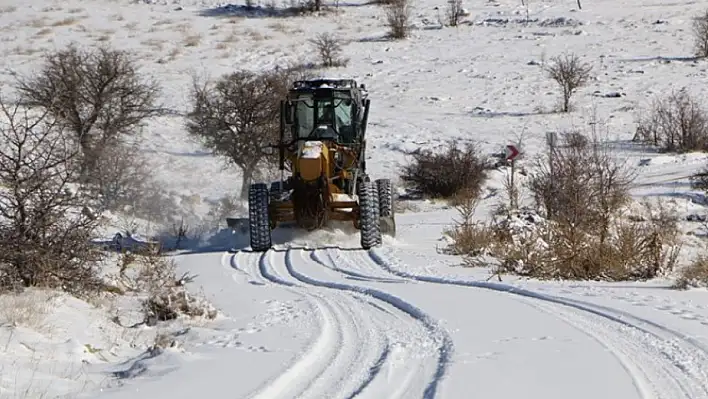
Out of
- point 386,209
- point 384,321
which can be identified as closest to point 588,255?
point 384,321

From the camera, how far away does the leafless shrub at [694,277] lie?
28.8 feet

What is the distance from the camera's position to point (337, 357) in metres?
6.50

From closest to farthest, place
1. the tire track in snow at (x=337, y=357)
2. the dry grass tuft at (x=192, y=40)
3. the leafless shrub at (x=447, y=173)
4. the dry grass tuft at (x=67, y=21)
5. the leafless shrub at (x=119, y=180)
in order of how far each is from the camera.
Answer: the tire track in snow at (x=337, y=357), the leafless shrub at (x=119, y=180), the leafless shrub at (x=447, y=173), the dry grass tuft at (x=192, y=40), the dry grass tuft at (x=67, y=21)

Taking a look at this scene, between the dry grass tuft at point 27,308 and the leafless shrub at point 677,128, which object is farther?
the leafless shrub at point 677,128

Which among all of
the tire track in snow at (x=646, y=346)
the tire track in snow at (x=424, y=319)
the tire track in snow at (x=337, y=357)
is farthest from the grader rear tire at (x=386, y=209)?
the tire track in snow at (x=646, y=346)

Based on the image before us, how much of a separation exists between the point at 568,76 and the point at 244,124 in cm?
1670

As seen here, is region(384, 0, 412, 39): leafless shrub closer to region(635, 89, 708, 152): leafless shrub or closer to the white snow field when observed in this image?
the white snow field

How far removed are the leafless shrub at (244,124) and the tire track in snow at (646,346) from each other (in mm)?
17835

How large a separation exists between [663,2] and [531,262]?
51.4 m

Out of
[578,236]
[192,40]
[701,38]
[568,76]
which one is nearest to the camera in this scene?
[578,236]

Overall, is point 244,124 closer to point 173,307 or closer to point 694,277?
point 173,307

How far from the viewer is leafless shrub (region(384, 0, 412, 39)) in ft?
165

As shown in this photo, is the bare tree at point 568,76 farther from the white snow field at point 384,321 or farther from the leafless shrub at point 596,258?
the leafless shrub at point 596,258

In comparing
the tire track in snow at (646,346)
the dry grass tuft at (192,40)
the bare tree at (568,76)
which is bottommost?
the tire track in snow at (646,346)
